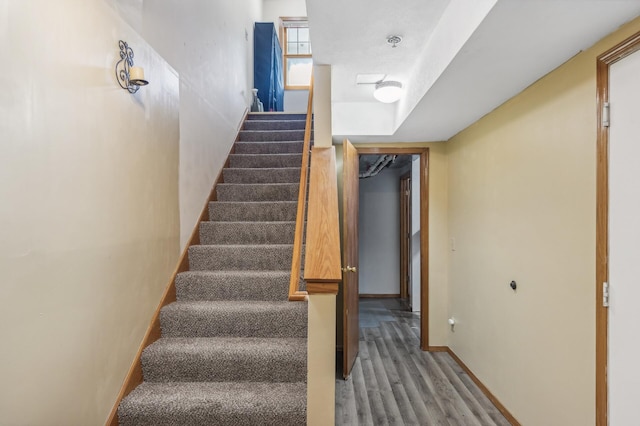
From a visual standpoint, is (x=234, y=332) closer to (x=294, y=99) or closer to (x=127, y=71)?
(x=127, y=71)

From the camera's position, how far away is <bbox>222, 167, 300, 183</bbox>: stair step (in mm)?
3480

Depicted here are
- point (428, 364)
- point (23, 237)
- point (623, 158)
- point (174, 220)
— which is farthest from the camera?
point (428, 364)

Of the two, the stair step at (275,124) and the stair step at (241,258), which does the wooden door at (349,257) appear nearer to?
the stair step at (241,258)

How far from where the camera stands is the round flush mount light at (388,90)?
2.58 m

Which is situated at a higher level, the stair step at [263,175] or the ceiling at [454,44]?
the ceiling at [454,44]

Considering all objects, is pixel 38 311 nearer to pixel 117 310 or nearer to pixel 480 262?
pixel 117 310

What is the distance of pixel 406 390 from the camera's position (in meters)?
2.72

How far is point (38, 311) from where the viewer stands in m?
1.27

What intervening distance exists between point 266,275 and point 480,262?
1700 mm

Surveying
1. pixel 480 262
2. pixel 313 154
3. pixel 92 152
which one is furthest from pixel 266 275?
pixel 480 262

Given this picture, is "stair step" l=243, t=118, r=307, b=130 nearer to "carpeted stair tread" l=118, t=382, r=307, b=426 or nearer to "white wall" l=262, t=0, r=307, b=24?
"white wall" l=262, t=0, r=307, b=24

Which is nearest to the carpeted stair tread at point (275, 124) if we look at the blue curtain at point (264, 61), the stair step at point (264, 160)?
the stair step at point (264, 160)

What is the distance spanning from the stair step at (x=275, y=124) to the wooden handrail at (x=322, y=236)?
251cm

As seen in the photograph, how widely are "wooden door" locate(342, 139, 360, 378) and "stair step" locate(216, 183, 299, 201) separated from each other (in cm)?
50
